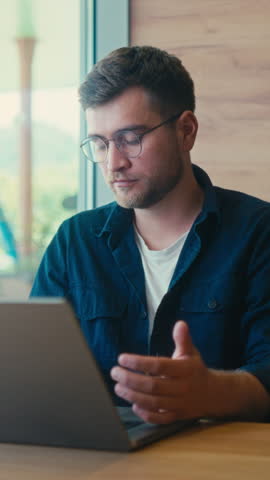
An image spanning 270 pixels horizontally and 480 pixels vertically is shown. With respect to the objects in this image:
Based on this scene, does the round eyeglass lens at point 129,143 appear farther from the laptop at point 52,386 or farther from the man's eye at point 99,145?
the laptop at point 52,386

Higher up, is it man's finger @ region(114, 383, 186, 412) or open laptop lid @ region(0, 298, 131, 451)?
open laptop lid @ region(0, 298, 131, 451)

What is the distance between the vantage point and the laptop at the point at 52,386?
2.91 feet

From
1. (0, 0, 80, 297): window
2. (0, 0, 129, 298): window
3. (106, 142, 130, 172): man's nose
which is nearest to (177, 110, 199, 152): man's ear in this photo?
(106, 142, 130, 172): man's nose

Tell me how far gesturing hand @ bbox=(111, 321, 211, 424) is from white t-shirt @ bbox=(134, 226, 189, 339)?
0.60 metres

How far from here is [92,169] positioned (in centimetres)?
288

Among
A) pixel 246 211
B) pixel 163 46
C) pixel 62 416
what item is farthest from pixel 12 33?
pixel 62 416

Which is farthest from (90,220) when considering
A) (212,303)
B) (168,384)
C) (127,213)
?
(168,384)

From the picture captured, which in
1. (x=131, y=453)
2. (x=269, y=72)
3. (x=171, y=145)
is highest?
(x=269, y=72)

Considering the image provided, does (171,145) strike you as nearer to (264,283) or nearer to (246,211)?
(246,211)

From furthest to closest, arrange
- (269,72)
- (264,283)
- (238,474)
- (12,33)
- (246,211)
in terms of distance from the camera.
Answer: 1. (12,33)
2. (269,72)
3. (246,211)
4. (264,283)
5. (238,474)

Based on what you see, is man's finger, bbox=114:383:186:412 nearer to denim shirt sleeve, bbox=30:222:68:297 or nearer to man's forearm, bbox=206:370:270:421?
man's forearm, bbox=206:370:270:421

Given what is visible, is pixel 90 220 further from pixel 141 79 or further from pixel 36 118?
pixel 36 118

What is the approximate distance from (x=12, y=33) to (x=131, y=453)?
2.14 meters

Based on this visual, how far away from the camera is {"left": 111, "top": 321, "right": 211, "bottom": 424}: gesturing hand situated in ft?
3.52
